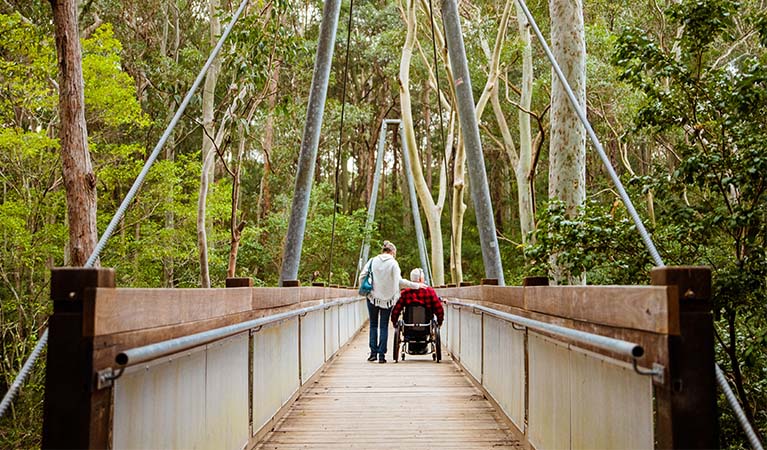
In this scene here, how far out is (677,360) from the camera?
6.73ft

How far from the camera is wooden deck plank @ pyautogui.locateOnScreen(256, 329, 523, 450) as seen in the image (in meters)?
4.63

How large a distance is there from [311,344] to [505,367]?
2.76m

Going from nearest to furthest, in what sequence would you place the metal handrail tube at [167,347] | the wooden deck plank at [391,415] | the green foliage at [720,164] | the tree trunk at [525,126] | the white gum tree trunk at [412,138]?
1. the metal handrail tube at [167,347]
2. the wooden deck plank at [391,415]
3. the green foliage at [720,164]
4. the tree trunk at [525,126]
5. the white gum tree trunk at [412,138]

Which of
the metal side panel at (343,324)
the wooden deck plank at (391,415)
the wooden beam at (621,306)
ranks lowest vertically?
the wooden deck plank at (391,415)

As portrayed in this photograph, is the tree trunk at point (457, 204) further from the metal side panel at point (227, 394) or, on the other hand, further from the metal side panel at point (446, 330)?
the metal side panel at point (227, 394)

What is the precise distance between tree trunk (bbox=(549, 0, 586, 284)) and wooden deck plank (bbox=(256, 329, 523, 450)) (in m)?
1.99

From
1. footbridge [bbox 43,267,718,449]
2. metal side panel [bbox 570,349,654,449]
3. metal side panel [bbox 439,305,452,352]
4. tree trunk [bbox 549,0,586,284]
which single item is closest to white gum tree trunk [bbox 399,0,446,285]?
metal side panel [bbox 439,305,452,352]

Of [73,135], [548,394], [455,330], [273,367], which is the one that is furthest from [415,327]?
[548,394]

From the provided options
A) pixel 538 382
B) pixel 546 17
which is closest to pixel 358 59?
pixel 546 17

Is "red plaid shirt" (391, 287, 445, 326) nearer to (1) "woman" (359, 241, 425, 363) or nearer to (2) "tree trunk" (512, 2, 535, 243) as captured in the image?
(1) "woman" (359, 241, 425, 363)

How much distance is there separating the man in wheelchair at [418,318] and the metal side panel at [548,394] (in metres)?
5.15

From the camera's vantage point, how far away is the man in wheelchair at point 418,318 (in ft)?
30.6

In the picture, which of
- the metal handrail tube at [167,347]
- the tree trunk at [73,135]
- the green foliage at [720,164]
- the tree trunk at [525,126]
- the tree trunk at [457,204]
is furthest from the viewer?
the tree trunk at [457,204]

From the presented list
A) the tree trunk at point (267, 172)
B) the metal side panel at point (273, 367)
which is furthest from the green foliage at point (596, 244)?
the tree trunk at point (267, 172)
